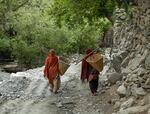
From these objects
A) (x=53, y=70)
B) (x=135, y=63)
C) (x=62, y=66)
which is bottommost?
(x=53, y=70)

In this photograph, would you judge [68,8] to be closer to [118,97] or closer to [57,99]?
[57,99]

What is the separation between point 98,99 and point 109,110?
1425 millimetres

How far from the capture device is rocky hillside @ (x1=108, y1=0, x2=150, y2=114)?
10.2 meters

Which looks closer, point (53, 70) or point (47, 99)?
point (47, 99)

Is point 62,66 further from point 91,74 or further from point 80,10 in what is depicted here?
point 80,10

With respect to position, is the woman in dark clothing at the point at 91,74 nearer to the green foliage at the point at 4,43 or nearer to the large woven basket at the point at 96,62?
the large woven basket at the point at 96,62

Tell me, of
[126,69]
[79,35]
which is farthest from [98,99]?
[79,35]

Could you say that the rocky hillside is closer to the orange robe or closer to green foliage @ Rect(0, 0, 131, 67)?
the orange robe

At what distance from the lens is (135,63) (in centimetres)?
1205

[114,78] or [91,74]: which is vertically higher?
[91,74]

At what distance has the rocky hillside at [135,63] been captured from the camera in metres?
10.2

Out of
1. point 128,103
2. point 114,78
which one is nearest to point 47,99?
point 114,78

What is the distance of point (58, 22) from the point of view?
19.1 meters

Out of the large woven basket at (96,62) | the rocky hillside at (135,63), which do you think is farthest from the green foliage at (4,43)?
the large woven basket at (96,62)
